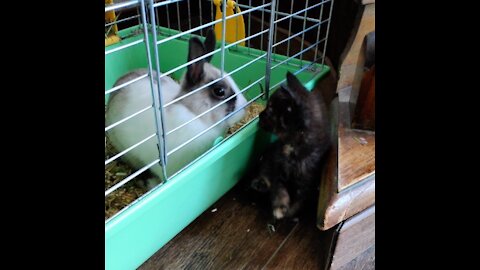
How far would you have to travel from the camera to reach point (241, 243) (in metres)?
1.09

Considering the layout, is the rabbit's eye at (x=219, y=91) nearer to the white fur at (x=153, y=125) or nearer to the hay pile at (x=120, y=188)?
the white fur at (x=153, y=125)

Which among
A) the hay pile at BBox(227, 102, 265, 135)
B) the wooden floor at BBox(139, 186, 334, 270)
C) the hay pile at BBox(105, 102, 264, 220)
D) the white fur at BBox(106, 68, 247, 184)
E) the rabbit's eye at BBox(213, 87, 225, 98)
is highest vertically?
the rabbit's eye at BBox(213, 87, 225, 98)

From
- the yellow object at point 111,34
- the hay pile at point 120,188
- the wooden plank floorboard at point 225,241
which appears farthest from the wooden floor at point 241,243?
the yellow object at point 111,34

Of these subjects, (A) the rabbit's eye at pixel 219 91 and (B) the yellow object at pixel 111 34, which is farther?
(B) the yellow object at pixel 111 34

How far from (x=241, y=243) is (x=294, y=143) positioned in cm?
32

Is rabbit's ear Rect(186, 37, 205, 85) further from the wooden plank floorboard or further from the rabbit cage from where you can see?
the wooden plank floorboard

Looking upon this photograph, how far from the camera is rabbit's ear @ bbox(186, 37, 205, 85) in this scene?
1.16 meters

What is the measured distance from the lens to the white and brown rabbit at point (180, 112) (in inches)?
45.8

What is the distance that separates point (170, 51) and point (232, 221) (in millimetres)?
905

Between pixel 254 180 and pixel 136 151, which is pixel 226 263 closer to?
pixel 254 180

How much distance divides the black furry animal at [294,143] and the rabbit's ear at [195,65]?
0.84ft

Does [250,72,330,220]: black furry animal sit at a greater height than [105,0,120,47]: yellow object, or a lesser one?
lesser

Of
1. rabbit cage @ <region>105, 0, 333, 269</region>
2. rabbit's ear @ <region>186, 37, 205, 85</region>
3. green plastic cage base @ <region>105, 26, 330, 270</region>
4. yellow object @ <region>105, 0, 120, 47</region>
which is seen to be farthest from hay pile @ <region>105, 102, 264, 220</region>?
yellow object @ <region>105, 0, 120, 47</region>

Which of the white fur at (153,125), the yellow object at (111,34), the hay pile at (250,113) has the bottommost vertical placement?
the hay pile at (250,113)
